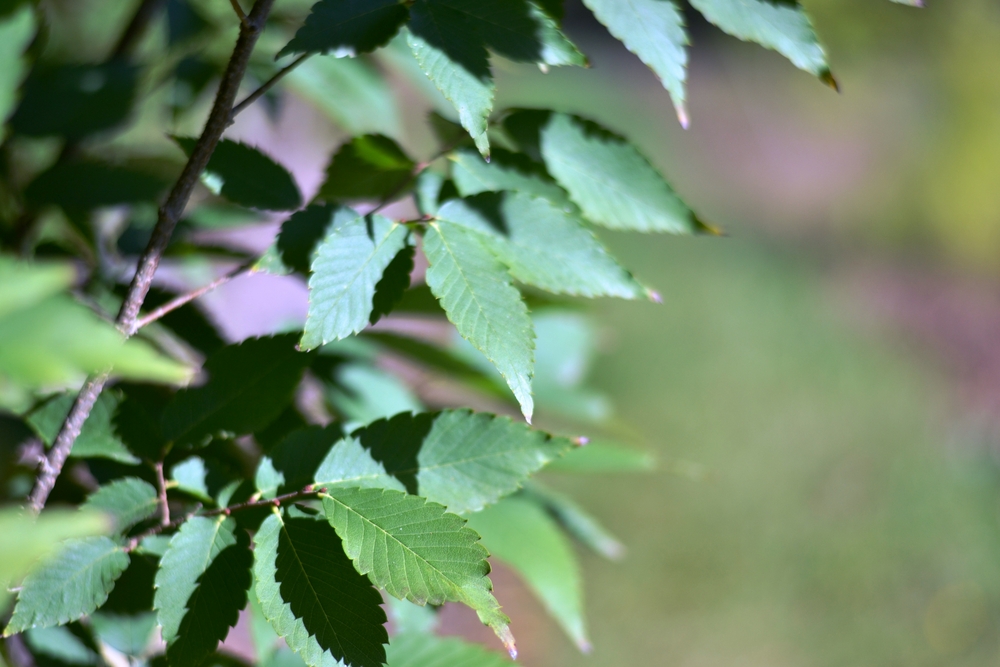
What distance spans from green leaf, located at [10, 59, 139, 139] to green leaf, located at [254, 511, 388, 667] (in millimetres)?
499

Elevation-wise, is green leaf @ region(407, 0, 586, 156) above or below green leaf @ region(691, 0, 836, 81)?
below

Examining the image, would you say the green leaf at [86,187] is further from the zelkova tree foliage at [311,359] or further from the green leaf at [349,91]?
the green leaf at [349,91]

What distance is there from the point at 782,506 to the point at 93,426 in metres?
2.53

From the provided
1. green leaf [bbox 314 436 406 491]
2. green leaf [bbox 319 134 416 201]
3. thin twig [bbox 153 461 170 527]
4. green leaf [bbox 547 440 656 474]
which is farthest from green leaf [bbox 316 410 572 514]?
green leaf [bbox 547 440 656 474]

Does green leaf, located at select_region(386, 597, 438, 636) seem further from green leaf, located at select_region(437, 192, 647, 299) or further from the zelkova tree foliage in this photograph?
green leaf, located at select_region(437, 192, 647, 299)

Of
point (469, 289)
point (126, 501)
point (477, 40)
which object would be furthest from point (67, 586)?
point (477, 40)

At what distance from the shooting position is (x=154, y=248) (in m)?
0.45

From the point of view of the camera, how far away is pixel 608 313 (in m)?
3.48

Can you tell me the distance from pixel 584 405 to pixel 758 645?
1.69 metres

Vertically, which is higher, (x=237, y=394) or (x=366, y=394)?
(x=237, y=394)

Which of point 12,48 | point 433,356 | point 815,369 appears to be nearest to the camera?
point 12,48

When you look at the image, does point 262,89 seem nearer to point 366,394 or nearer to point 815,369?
point 366,394

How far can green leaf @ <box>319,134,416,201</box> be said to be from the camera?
582 mm

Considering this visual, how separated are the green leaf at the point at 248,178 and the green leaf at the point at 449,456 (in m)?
0.19
